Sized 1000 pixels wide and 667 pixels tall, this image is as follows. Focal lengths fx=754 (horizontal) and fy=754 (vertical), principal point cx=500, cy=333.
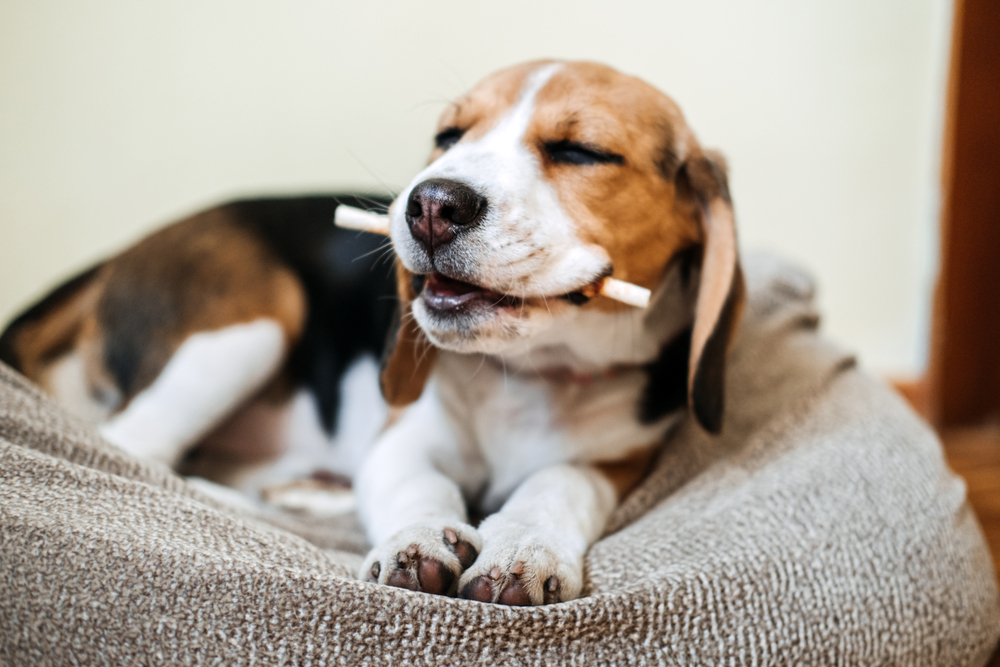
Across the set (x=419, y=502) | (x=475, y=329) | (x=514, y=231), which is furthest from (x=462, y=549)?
(x=514, y=231)

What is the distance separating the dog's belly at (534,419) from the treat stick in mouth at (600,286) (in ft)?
1.12

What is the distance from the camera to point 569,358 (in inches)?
65.2

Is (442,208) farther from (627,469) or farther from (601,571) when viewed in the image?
(627,469)

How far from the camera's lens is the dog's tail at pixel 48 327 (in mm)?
1993

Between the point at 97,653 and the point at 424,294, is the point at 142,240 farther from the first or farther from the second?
the point at 97,653

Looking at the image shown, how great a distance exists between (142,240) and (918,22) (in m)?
2.92

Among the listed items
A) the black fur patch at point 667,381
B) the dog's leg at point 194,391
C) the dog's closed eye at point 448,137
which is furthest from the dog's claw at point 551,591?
the dog's leg at point 194,391

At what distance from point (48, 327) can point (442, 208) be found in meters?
1.41

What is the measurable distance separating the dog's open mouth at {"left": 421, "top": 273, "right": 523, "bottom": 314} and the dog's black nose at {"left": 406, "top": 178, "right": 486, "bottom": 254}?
0.10 m

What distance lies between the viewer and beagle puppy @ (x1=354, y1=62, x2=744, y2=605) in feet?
4.01

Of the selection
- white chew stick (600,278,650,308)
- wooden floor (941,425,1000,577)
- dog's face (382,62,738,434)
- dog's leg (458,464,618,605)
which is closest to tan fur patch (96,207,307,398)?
dog's face (382,62,738,434)

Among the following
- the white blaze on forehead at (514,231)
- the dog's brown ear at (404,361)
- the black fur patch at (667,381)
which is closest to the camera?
the white blaze on forehead at (514,231)

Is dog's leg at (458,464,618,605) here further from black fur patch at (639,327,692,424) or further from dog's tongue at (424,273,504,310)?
dog's tongue at (424,273,504,310)

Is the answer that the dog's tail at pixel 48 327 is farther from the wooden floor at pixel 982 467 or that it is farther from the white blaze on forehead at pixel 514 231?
the wooden floor at pixel 982 467
